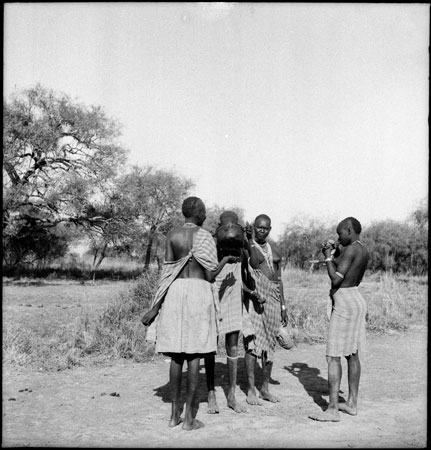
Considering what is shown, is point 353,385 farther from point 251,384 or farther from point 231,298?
point 231,298

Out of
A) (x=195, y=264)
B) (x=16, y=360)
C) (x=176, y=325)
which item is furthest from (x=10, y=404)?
(x=195, y=264)

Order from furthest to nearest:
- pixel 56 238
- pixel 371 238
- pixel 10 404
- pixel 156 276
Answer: pixel 371 238
pixel 56 238
pixel 156 276
pixel 10 404

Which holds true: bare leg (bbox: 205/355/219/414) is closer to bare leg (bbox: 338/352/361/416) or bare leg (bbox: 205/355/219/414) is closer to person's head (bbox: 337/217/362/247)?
bare leg (bbox: 338/352/361/416)

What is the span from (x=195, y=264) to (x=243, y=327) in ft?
3.97

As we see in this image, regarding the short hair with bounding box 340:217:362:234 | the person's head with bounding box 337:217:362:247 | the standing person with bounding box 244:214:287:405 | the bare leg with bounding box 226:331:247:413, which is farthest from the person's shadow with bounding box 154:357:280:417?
the short hair with bounding box 340:217:362:234

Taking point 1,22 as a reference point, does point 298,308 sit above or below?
below

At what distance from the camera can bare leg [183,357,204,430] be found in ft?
13.4

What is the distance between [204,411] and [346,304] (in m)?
1.70

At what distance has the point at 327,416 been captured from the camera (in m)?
4.37

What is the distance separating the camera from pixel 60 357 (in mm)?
6520

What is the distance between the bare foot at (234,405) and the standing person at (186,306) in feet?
1.89

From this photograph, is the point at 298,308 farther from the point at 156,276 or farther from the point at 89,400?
the point at 89,400

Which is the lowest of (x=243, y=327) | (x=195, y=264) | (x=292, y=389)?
(x=292, y=389)

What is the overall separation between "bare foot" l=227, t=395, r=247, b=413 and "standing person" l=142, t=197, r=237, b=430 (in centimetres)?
58
